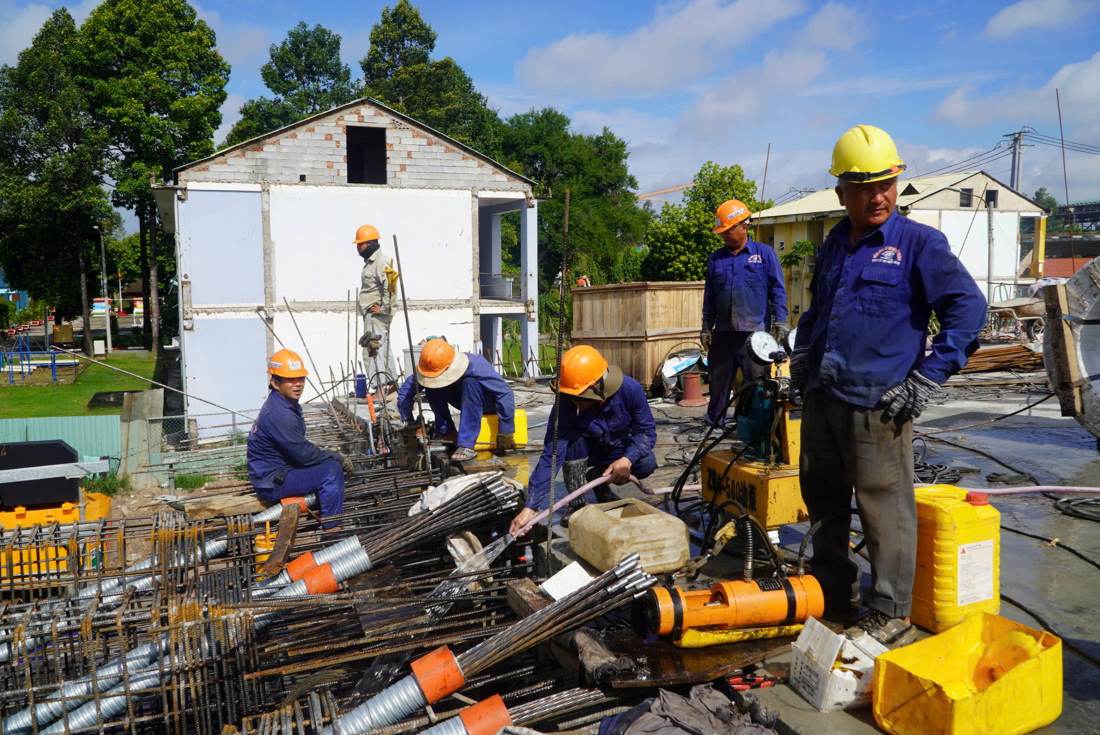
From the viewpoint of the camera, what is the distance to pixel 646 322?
48.0ft

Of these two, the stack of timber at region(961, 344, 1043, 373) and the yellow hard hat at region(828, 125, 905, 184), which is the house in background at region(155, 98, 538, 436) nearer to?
the stack of timber at region(961, 344, 1043, 373)

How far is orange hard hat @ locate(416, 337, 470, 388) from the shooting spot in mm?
7105

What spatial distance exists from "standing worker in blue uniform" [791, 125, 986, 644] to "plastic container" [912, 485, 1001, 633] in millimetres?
125

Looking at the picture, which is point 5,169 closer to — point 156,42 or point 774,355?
point 156,42

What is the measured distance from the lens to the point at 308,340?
57.3ft

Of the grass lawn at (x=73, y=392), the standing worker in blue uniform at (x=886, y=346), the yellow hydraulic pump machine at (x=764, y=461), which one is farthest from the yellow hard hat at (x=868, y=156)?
the grass lawn at (x=73, y=392)

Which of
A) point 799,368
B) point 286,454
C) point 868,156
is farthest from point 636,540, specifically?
point 286,454

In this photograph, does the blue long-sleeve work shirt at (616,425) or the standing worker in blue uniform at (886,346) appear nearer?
the standing worker in blue uniform at (886,346)

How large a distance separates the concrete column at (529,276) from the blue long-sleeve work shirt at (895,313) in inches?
625

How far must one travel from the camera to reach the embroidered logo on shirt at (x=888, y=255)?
3.32 metres

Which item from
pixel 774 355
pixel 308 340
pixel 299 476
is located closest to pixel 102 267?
pixel 308 340

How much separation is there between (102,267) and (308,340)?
22.6 meters

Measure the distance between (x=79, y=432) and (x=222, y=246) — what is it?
571 cm

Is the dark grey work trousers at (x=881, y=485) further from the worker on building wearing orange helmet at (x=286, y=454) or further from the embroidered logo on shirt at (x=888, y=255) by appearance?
the worker on building wearing orange helmet at (x=286, y=454)
